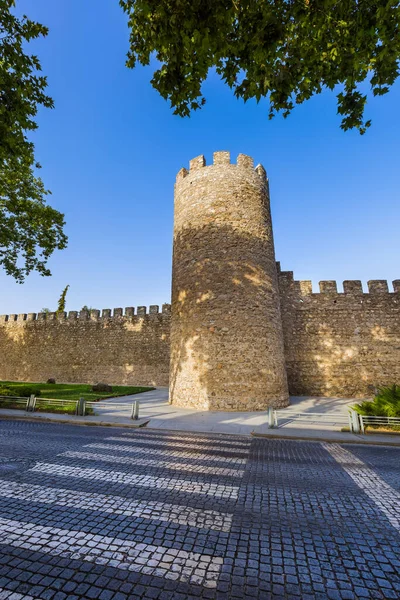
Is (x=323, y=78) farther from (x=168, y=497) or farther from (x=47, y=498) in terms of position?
(x=47, y=498)

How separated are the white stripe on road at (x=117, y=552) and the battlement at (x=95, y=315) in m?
19.6

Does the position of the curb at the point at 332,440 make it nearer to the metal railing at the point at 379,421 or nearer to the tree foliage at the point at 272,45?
the metal railing at the point at 379,421

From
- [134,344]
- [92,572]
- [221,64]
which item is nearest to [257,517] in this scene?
[92,572]

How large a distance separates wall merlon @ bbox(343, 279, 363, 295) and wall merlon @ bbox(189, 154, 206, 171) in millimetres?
11167

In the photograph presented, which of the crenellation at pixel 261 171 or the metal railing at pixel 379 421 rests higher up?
the crenellation at pixel 261 171

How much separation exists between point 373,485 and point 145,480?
3.42 metres

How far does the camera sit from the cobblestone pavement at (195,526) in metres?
2.08

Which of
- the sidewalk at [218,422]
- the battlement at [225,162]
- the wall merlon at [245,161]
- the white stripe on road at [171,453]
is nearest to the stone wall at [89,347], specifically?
the sidewalk at [218,422]

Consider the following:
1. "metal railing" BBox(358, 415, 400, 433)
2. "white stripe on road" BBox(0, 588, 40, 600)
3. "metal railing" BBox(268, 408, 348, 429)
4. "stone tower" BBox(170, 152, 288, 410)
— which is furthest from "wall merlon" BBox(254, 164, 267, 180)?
"white stripe on road" BBox(0, 588, 40, 600)

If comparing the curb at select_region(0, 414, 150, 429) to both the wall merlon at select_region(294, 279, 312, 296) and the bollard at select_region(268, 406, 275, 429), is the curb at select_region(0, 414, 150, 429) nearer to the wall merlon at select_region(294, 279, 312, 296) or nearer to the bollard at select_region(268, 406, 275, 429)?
the bollard at select_region(268, 406, 275, 429)

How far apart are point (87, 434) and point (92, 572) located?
5697 millimetres

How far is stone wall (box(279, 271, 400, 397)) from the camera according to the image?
16.1 metres

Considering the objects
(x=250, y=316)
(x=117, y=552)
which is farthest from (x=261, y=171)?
(x=117, y=552)

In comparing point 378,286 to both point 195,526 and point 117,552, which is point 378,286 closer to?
point 195,526
